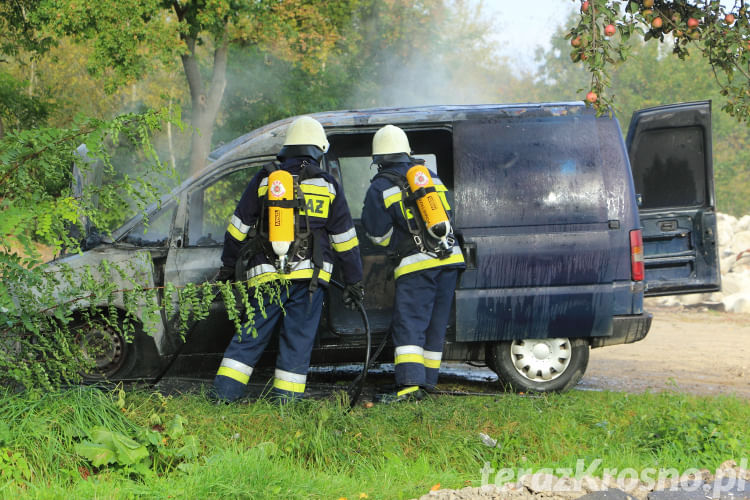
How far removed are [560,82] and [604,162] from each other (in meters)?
41.0

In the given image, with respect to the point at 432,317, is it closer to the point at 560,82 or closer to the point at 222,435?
the point at 222,435

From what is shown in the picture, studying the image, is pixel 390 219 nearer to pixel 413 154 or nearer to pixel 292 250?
Result: pixel 292 250

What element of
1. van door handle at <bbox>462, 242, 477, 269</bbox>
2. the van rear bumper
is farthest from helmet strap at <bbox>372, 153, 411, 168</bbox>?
the van rear bumper

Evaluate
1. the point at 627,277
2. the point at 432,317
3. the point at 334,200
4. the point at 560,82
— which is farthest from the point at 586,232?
the point at 560,82

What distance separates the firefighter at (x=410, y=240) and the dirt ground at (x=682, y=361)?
1938 mm

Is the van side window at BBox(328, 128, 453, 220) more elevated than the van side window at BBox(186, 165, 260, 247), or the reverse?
the van side window at BBox(328, 128, 453, 220)

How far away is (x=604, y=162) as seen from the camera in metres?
5.98

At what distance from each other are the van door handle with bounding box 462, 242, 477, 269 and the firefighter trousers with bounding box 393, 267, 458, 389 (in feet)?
0.42

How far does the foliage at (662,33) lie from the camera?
14.2ft

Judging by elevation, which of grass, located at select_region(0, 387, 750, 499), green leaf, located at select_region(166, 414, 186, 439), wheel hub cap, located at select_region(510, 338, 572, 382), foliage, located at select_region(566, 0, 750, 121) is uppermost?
foliage, located at select_region(566, 0, 750, 121)

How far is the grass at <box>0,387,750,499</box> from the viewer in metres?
3.72

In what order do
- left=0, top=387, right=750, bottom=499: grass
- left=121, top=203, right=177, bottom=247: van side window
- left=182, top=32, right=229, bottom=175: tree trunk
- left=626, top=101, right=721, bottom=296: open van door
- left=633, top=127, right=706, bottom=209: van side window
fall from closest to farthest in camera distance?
left=0, top=387, right=750, bottom=499: grass
left=121, top=203, right=177, bottom=247: van side window
left=626, top=101, right=721, bottom=296: open van door
left=633, top=127, right=706, bottom=209: van side window
left=182, top=32, right=229, bottom=175: tree trunk

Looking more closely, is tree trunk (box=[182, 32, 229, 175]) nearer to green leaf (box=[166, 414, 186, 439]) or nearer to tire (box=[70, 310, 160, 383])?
tire (box=[70, 310, 160, 383])

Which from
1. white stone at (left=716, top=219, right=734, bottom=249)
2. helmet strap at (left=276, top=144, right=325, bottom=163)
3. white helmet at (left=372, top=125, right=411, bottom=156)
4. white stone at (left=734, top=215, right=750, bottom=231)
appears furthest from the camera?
white stone at (left=734, top=215, right=750, bottom=231)
